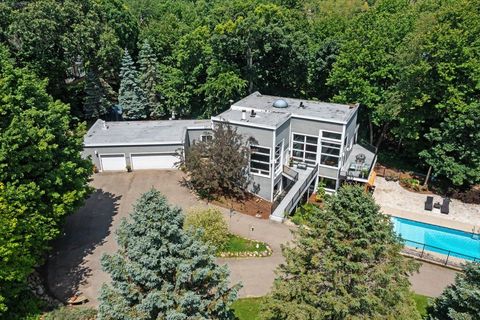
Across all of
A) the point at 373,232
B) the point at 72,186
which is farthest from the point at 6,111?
the point at 373,232

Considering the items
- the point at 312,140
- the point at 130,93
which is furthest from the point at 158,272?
the point at 130,93

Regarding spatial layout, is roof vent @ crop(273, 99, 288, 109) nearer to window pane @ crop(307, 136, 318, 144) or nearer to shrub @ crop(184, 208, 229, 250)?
window pane @ crop(307, 136, 318, 144)

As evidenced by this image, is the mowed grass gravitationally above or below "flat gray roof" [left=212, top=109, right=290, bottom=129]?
below

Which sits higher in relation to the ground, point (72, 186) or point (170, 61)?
point (170, 61)

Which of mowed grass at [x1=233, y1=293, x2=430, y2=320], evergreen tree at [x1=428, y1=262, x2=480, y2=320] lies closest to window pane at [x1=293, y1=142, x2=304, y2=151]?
mowed grass at [x1=233, y1=293, x2=430, y2=320]

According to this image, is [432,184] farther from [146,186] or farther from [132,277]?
[132,277]

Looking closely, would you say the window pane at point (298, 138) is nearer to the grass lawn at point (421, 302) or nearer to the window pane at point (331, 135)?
the window pane at point (331, 135)
